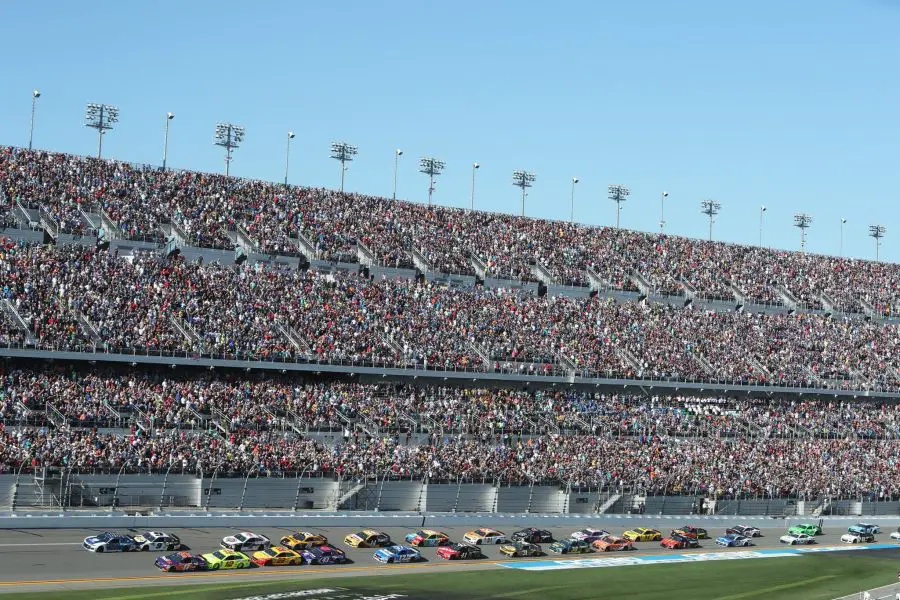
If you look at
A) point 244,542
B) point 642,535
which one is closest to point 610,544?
point 642,535

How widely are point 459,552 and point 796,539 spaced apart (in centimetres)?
2632

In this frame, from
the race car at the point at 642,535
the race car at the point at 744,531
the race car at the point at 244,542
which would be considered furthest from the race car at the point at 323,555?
the race car at the point at 744,531

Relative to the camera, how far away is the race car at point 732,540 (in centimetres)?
7119

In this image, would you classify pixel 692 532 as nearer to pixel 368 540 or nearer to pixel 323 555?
pixel 368 540

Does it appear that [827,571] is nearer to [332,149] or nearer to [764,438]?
[764,438]

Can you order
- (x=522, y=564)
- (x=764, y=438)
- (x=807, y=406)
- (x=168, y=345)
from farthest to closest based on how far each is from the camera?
(x=807, y=406)
(x=764, y=438)
(x=168, y=345)
(x=522, y=564)

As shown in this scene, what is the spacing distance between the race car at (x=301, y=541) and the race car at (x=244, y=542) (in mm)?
975

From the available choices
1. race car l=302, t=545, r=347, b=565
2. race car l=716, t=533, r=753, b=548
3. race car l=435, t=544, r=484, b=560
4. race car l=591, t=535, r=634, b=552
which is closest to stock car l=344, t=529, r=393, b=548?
race car l=435, t=544, r=484, b=560

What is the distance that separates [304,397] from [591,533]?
18418mm

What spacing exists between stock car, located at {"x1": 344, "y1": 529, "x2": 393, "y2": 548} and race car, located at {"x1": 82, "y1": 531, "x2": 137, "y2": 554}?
11189 mm

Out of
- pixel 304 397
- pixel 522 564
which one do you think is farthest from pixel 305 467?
pixel 522 564

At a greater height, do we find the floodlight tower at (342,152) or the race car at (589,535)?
the floodlight tower at (342,152)

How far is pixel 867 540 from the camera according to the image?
7750cm

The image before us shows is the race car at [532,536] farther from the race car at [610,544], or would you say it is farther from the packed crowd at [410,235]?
the packed crowd at [410,235]
